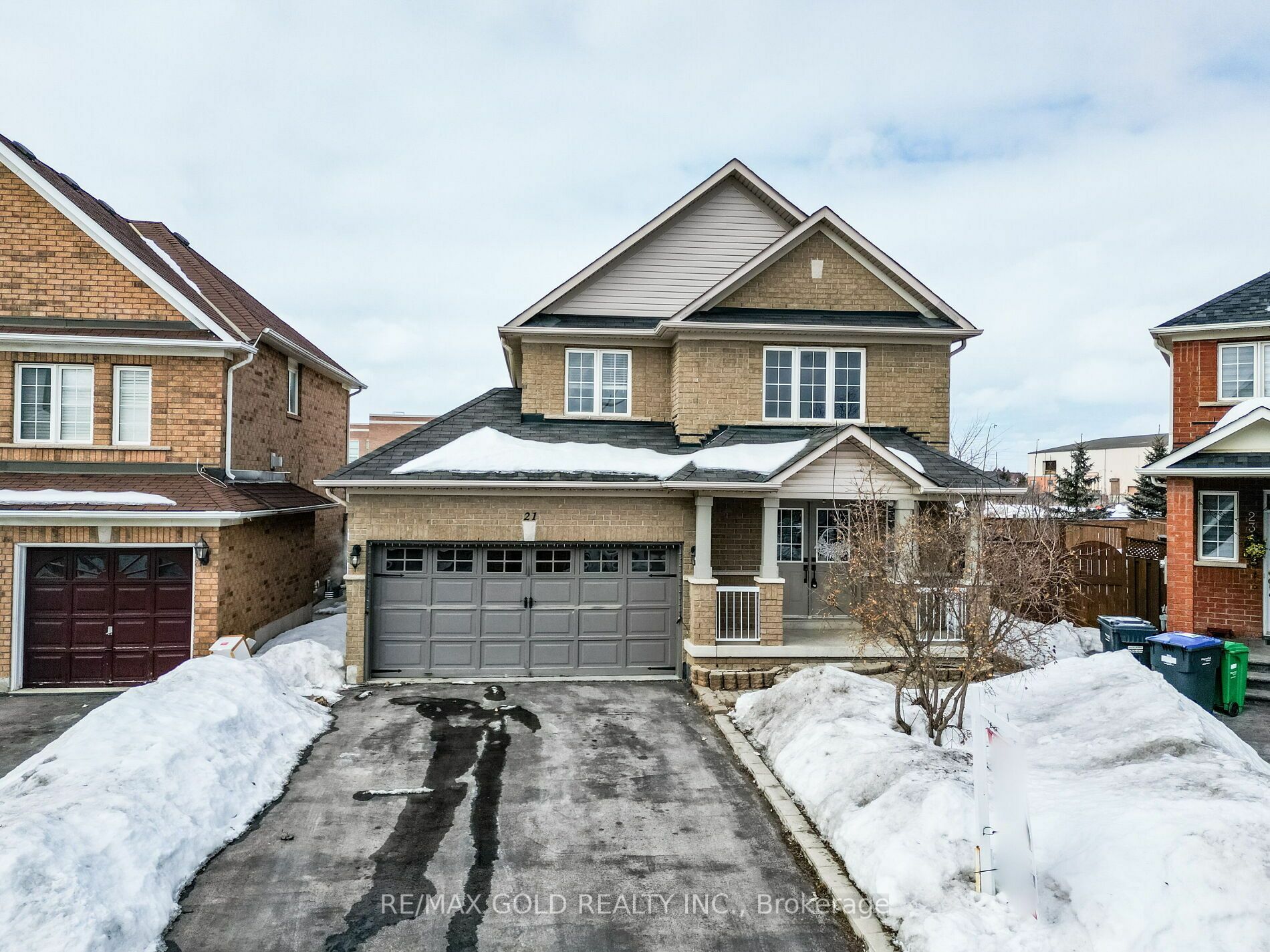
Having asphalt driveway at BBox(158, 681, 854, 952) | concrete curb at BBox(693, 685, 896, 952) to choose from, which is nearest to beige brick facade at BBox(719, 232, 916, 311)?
concrete curb at BBox(693, 685, 896, 952)

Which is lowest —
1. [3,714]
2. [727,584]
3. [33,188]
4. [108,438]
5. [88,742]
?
[3,714]

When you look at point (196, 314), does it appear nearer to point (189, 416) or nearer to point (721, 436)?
point (189, 416)

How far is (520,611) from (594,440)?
3527 mm

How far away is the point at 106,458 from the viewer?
1274cm

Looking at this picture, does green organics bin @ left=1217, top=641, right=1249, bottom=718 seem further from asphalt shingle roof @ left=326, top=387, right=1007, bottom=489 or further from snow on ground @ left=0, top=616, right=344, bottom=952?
snow on ground @ left=0, top=616, right=344, bottom=952

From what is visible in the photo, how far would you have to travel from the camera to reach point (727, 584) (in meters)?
13.7

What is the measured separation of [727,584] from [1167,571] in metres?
8.31

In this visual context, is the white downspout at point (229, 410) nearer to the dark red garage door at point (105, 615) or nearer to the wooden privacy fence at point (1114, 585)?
the dark red garage door at point (105, 615)

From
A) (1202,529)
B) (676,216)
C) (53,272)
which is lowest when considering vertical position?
(1202,529)

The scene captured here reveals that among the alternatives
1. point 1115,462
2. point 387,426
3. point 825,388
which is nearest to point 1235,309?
point 825,388

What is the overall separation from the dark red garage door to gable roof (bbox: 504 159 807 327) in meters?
7.57

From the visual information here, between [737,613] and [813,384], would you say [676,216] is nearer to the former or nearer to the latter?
[813,384]

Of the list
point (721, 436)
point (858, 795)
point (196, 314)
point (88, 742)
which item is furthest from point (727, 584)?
point (196, 314)

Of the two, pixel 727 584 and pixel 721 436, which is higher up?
pixel 721 436
